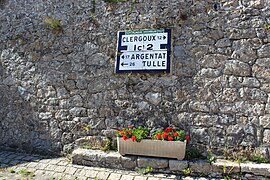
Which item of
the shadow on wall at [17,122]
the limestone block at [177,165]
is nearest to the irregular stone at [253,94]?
the limestone block at [177,165]

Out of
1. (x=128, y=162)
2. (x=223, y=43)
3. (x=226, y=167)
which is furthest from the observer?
(x=223, y=43)

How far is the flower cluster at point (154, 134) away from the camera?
3753 mm

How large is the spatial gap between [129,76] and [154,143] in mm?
1261

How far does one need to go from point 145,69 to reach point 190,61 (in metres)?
0.76

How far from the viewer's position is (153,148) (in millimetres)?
3789

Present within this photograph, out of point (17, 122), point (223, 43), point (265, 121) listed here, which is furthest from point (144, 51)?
point (17, 122)

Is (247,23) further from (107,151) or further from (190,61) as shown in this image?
(107,151)

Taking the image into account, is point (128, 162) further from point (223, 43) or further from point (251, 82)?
point (223, 43)

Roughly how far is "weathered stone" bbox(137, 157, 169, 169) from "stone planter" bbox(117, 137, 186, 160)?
0.07 metres

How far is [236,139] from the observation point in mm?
3807

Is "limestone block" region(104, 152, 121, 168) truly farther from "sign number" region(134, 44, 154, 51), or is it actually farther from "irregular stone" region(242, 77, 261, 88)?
"irregular stone" region(242, 77, 261, 88)

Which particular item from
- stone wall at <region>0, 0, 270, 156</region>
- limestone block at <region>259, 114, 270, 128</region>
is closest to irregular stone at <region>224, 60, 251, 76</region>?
stone wall at <region>0, 0, 270, 156</region>

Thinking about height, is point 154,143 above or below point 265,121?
below

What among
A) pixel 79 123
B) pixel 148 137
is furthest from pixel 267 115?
pixel 79 123
